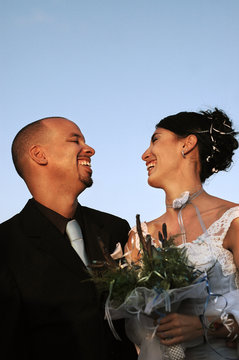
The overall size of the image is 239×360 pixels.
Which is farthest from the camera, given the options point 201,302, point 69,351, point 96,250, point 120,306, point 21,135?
point 21,135

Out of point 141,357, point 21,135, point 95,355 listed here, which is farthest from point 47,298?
point 21,135

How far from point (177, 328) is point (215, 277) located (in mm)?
786

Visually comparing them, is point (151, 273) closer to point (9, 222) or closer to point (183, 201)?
point (183, 201)

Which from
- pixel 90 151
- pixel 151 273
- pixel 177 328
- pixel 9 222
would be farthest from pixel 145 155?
pixel 177 328

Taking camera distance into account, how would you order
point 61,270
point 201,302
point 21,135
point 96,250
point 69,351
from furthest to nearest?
1. point 21,135
2. point 96,250
3. point 61,270
4. point 69,351
5. point 201,302

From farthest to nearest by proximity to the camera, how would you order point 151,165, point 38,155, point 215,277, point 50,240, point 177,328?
point 38,155 → point 151,165 → point 50,240 → point 215,277 → point 177,328

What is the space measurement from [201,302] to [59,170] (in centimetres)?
245

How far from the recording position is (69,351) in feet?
15.4

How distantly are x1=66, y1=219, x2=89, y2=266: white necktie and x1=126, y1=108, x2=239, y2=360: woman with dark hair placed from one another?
552mm

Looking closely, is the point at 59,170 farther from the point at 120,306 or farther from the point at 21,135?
the point at 120,306

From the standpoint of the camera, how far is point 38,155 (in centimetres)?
585

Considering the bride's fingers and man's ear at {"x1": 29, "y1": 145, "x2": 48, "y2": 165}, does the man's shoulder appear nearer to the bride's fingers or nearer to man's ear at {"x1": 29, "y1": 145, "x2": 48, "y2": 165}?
man's ear at {"x1": 29, "y1": 145, "x2": 48, "y2": 165}

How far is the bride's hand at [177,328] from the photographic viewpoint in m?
4.04

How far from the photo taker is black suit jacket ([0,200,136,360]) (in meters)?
4.70
